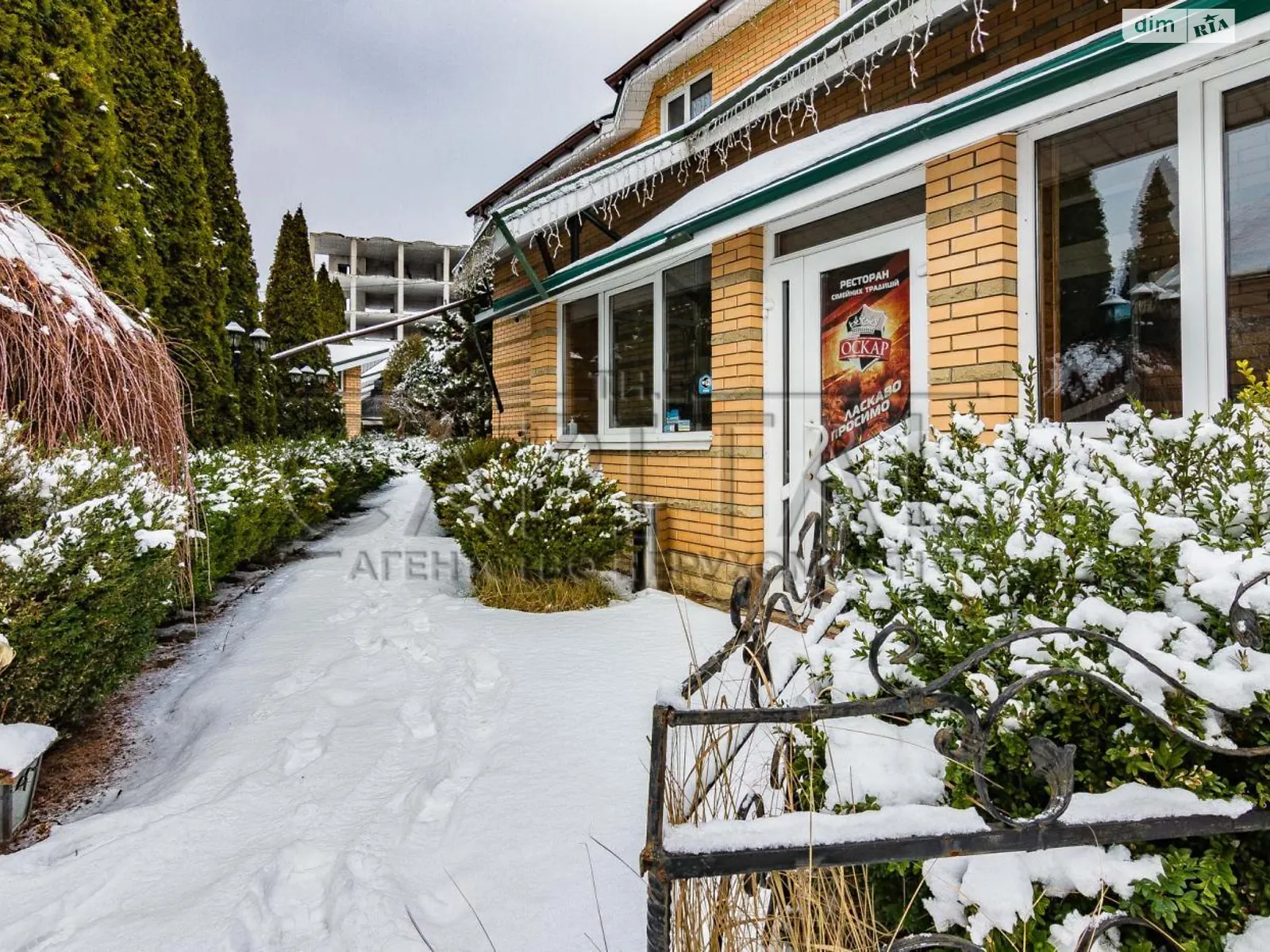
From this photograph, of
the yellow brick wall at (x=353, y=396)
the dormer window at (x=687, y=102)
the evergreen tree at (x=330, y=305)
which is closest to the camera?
the dormer window at (x=687, y=102)

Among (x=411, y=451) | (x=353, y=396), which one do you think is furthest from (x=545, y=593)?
(x=353, y=396)

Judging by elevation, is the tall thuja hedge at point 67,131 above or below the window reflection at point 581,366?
above

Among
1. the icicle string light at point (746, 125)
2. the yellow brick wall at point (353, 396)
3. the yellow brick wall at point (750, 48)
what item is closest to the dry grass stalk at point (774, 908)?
the icicle string light at point (746, 125)

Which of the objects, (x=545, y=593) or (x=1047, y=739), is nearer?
(x=1047, y=739)

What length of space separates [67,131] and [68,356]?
251 centimetres

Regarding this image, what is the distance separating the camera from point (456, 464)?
8914 millimetres

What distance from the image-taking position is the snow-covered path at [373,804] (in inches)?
75.4

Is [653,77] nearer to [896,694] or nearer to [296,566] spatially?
[296,566]

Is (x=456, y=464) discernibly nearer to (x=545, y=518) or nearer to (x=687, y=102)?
(x=545, y=518)

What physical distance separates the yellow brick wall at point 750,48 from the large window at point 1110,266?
3.63 m

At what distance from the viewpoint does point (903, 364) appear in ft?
14.1

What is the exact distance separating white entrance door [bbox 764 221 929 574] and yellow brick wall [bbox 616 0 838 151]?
109 inches

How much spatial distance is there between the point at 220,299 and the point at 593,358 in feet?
16.8

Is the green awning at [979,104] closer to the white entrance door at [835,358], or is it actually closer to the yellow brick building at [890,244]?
the yellow brick building at [890,244]
